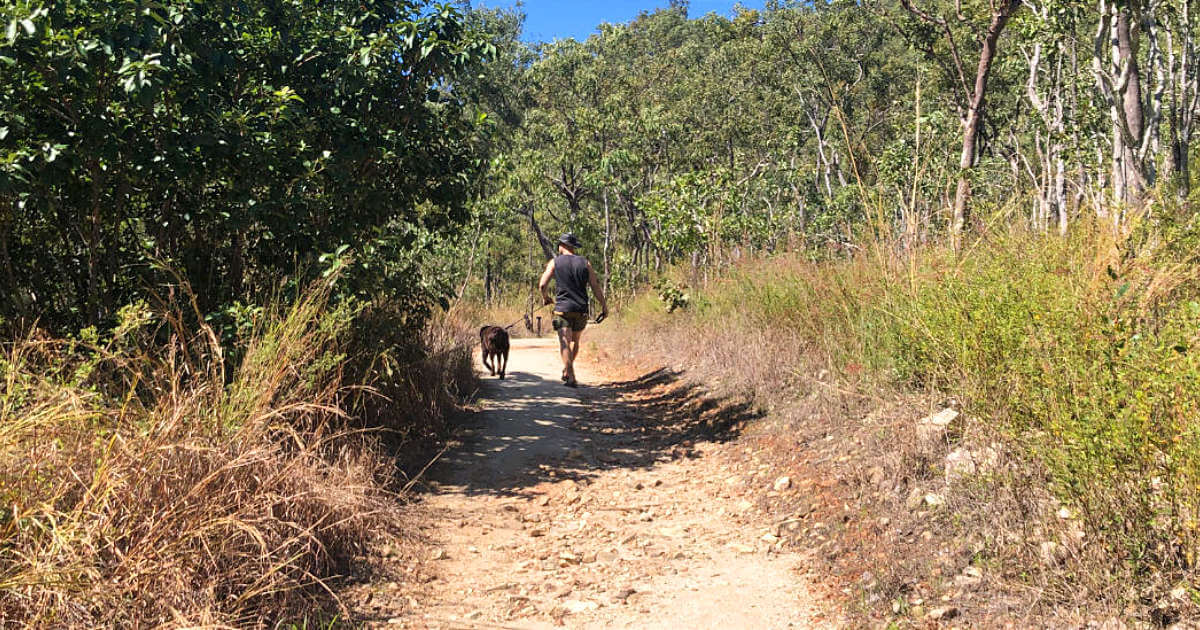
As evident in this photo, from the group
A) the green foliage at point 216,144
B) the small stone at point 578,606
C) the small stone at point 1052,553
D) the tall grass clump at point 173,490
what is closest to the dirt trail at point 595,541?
the small stone at point 578,606

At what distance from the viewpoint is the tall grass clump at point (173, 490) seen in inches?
109

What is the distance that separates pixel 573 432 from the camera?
7.21m

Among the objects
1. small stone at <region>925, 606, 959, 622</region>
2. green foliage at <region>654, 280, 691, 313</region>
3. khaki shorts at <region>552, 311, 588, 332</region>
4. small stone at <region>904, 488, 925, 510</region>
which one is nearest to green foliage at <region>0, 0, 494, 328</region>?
khaki shorts at <region>552, 311, 588, 332</region>

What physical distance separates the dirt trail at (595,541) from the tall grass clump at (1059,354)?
1130 mm

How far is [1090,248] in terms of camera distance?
4.86m

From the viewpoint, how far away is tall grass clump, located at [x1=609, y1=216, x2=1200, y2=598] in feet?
9.06

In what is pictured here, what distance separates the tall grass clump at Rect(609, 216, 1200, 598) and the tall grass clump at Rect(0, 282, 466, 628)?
3.04 m

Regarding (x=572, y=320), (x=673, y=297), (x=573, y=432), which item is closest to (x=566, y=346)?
(x=572, y=320)

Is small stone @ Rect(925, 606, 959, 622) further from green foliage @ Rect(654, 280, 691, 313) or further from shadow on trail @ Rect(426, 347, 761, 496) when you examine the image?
green foliage @ Rect(654, 280, 691, 313)

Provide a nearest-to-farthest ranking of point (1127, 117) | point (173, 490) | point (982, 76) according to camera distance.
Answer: point (173, 490), point (1127, 117), point (982, 76)

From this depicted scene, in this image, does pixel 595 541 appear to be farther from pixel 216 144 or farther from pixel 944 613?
pixel 216 144

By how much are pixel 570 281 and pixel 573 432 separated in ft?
8.29

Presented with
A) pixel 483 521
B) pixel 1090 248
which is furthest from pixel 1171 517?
pixel 483 521

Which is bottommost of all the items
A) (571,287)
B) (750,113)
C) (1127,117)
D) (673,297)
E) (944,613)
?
(944,613)
